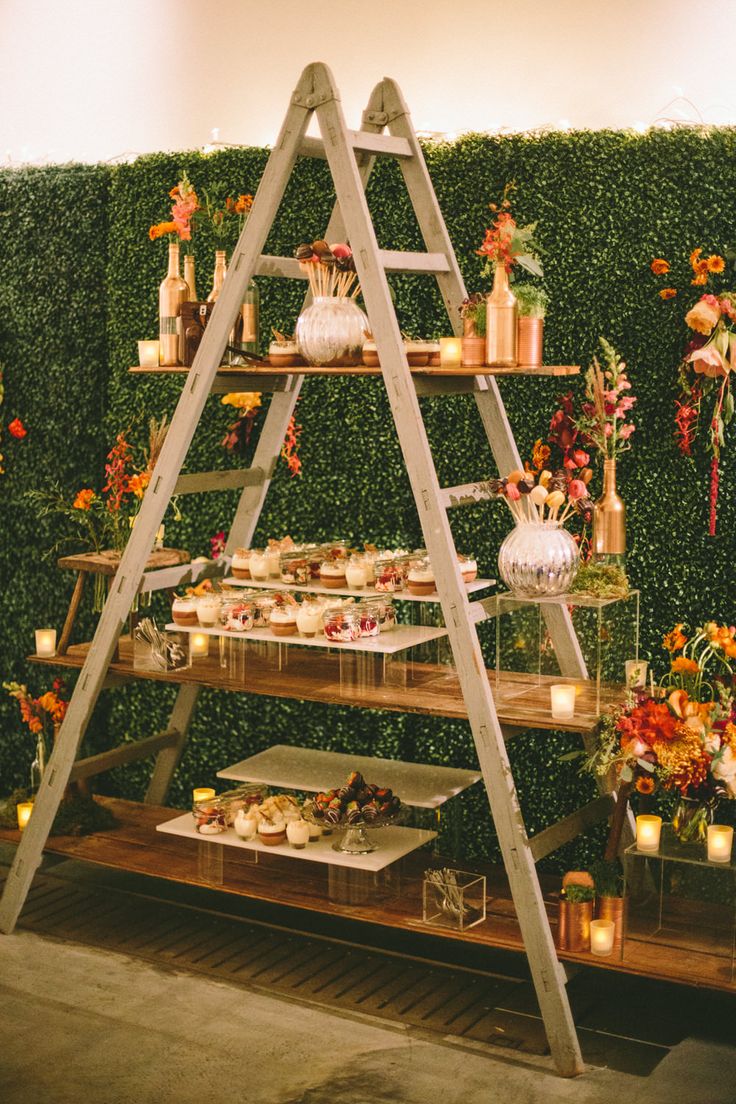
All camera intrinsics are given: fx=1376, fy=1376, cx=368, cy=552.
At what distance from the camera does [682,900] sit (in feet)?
11.8

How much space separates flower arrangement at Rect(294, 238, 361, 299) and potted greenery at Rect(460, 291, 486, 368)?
14.7 inches

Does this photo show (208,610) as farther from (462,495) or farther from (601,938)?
(601,938)

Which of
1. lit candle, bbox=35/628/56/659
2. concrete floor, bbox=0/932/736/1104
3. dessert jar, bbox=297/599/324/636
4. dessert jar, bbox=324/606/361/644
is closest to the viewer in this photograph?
concrete floor, bbox=0/932/736/1104

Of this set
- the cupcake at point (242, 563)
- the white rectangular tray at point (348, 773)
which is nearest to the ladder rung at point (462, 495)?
the cupcake at point (242, 563)

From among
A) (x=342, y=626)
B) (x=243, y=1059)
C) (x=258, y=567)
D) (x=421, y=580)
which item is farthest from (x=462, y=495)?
(x=243, y=1059)

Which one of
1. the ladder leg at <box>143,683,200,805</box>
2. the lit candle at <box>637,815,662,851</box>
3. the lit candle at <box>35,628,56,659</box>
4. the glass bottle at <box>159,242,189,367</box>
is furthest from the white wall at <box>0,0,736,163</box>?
the lit candle at <box>637,815,662,851</box>

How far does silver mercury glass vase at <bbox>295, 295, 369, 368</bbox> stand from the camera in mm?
3883

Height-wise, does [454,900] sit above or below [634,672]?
below

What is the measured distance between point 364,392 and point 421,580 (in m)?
1.00

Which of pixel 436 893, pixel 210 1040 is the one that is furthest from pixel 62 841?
pixel 436 893

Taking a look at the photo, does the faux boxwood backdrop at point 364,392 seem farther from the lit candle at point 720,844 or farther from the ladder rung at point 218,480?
the lit candle at point 720,844

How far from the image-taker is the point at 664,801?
4312mm

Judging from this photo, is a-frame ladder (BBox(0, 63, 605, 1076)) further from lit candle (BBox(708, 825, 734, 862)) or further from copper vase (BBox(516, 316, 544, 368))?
lit candle (BBox(708, 825, 734, 862))

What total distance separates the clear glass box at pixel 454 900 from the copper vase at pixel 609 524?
1.00 metres
